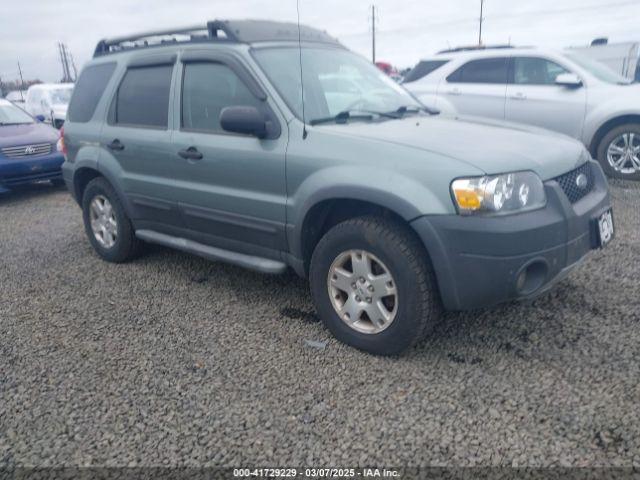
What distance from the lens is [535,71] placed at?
7363 mm

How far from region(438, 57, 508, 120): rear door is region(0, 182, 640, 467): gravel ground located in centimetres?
388

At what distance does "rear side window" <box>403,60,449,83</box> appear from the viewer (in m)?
8.13

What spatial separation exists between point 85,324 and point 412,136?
94.9 inches

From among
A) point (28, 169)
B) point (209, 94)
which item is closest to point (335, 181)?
point (209, 94)

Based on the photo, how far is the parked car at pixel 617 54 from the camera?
1650cm

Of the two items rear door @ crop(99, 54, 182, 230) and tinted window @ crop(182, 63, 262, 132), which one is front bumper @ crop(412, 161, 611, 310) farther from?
rear door @ crop(99, 54, 182, 230)

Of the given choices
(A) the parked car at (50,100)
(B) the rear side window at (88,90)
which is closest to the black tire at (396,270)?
(B) the rear side window at (88,90)

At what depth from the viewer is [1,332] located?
3527 mm

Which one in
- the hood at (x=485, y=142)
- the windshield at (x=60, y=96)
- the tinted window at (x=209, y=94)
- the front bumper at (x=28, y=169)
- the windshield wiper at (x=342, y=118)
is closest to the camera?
the hood at (x=485, y=142)

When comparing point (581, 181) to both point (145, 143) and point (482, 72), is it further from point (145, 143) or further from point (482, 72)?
point (482, 72)

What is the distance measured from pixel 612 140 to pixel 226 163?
564 cm

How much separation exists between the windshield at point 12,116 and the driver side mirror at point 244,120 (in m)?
7.26

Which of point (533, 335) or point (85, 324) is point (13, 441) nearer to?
point (85, 324)

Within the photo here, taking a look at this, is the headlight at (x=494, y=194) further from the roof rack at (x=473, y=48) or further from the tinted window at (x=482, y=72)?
the roof rack at (x=473, y=48)
